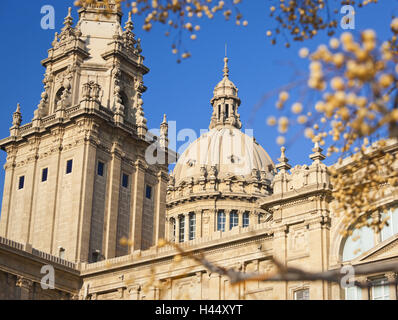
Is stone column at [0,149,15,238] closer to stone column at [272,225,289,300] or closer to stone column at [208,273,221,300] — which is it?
stone column at [208,273,221,300]

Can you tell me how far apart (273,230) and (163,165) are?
2382cm

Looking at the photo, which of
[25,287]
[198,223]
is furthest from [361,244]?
[198,223]

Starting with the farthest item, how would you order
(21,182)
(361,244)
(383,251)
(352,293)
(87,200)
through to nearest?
(21,182)
(87,200)
(352,293)
(361,244)
(383,251)

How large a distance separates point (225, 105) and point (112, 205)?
156 feet

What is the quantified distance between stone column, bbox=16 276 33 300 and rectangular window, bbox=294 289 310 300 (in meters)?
18.9

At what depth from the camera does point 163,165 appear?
6888 centimetres

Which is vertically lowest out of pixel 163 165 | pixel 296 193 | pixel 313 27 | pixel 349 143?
pixel 349 143

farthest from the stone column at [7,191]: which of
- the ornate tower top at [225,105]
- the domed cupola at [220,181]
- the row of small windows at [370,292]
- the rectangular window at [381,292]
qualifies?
the ornate tower top at [225,105]

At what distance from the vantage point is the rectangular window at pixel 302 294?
44094 mm

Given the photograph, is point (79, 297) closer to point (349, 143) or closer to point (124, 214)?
point (124, 214)

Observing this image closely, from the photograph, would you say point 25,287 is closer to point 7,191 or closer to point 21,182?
point 21,182

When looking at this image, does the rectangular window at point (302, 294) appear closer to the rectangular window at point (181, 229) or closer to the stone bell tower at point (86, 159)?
the stone bell tower at point (86, 159)

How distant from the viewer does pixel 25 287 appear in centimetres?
5144
